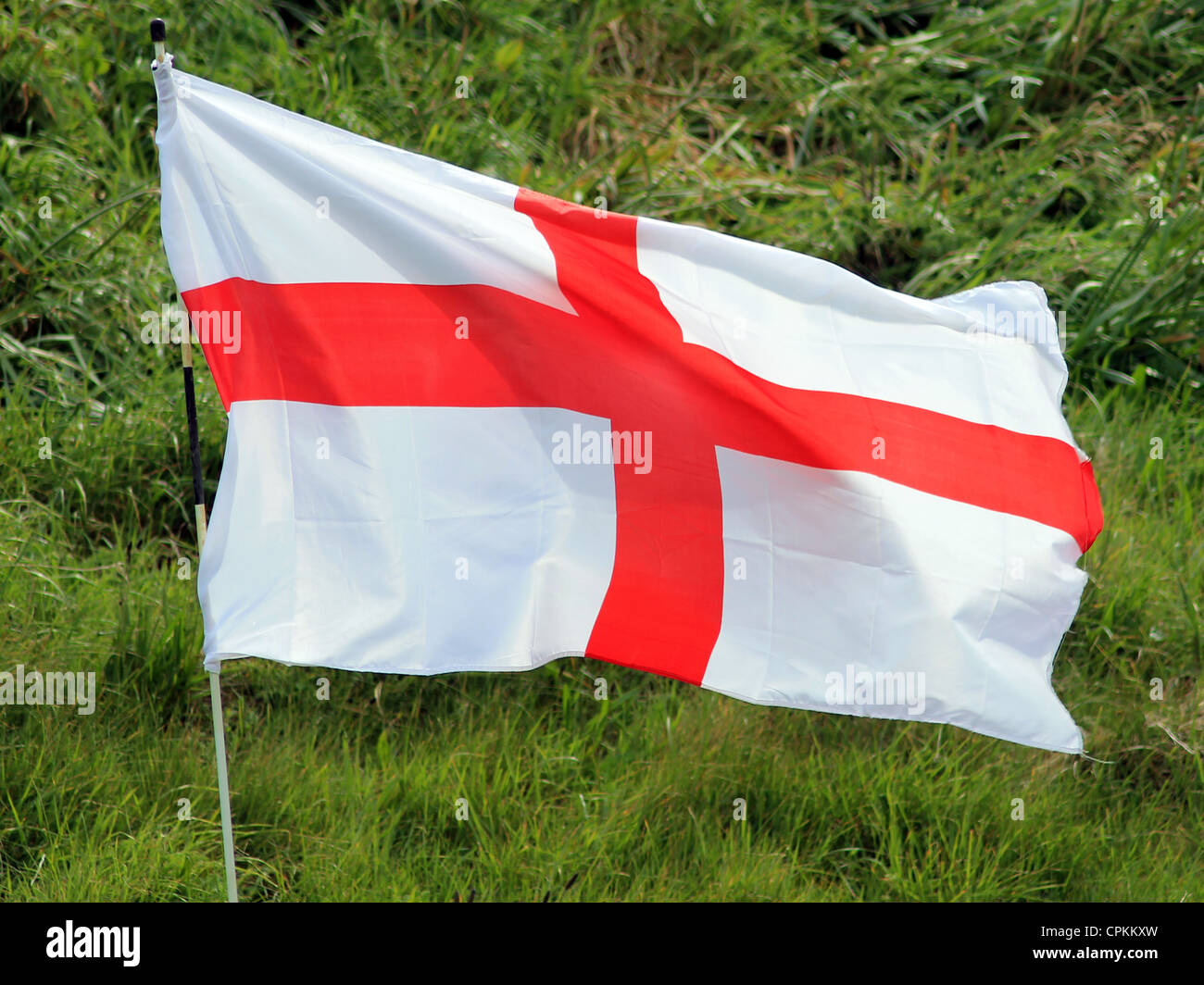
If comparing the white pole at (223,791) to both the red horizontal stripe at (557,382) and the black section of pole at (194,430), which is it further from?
the red horizontal stripe at (557,382)

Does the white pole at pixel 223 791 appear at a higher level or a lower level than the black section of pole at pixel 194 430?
lower

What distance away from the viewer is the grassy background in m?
4.46

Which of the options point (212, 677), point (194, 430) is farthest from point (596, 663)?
point (194, 430)

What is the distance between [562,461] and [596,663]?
162cm

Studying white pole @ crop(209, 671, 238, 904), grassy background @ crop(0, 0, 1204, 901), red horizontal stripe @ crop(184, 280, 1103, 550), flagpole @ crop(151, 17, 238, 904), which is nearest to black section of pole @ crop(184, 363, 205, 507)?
flagpole @ crop(151, 17, 238, 904)

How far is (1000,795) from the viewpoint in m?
4.79

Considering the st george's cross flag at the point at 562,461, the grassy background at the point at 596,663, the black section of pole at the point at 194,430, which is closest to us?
the st george's cross flag at the point at 562,461

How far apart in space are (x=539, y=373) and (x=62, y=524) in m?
2.63

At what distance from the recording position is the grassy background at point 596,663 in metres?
4.46

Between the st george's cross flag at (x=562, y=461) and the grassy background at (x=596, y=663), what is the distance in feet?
3.88

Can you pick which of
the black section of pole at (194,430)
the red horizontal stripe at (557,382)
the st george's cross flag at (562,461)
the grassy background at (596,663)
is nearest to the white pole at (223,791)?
the st george's cross flag at (562,461)

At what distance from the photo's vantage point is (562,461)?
373 cm

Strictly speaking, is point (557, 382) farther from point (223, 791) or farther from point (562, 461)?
point (223, 791)

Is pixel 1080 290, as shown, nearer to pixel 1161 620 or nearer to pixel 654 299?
pixel 1161 620
